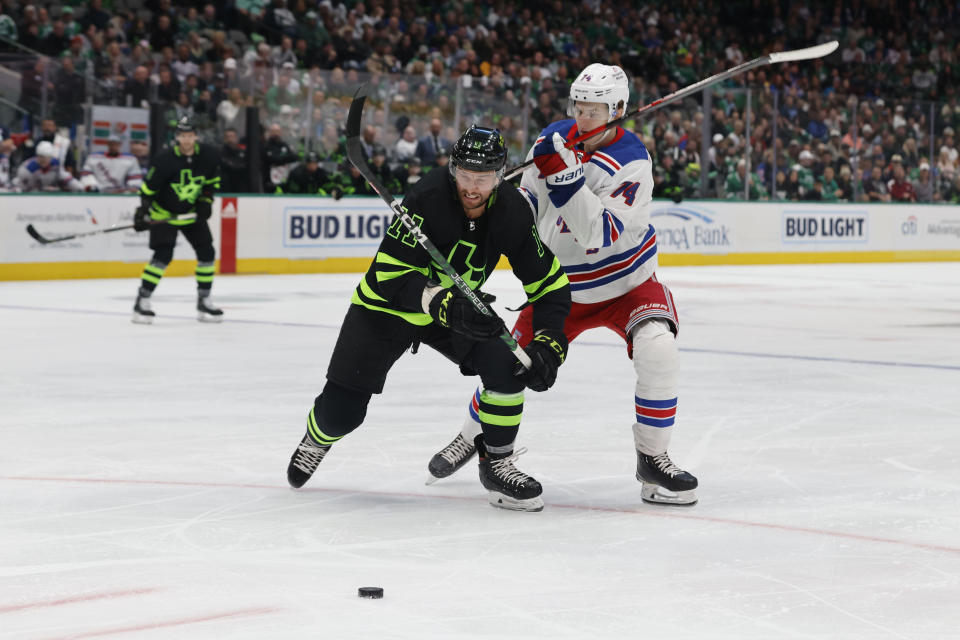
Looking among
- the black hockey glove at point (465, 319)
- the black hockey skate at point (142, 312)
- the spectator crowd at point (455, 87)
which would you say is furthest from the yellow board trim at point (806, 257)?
the black hockey glove at point (465, 319)

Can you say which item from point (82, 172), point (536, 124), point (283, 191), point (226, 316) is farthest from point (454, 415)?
point (536, 124)

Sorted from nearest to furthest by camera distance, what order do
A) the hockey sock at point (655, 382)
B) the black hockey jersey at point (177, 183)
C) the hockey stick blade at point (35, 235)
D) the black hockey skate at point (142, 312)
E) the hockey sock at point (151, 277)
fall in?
the hockey sock at point (655, 382), the black hockey skate at point (142, 312), the hockey sock at point (151, 277), the black hockey jersey at point (177, 183), the hockey stick blade at point (35, 235)

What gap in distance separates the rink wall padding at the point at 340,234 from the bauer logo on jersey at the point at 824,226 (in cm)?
1

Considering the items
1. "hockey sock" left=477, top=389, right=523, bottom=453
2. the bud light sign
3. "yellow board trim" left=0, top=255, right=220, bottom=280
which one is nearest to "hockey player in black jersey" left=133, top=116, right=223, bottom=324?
"yellow board trim" left=0, top=255, right=220, bottom=280

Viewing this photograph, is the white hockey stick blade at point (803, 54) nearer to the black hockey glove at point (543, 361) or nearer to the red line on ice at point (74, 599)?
the black hockey glove at point (543, 361)

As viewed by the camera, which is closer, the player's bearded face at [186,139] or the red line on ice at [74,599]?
the red line on ice at [74,599]

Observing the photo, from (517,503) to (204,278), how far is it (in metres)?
6.11

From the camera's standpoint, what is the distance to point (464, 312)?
3488mm

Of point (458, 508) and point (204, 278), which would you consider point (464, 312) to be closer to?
point (458, 508)

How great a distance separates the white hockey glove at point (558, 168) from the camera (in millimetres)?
3717

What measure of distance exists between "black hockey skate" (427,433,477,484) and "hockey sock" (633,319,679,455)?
0.52 metres

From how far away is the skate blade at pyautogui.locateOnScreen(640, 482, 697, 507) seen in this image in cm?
387

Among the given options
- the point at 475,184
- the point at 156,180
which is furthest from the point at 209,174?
the point at 475,184

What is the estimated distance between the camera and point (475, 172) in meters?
3.55
